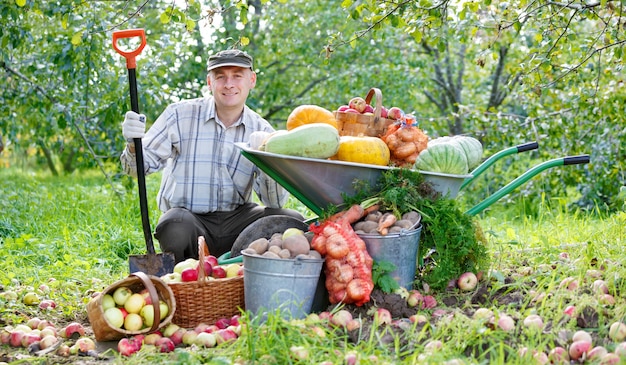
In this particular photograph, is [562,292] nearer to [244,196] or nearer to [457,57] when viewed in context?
[244,196]

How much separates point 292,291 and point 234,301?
42 centimetres

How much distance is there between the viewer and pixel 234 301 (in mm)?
3408

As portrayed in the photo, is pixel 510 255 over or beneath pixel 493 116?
beneath

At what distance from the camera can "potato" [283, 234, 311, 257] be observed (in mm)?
3176

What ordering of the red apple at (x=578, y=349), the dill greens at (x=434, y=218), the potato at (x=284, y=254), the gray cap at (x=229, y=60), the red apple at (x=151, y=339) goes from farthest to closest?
1. the gray cap at (x=229, y=60)
2. the dill greens at (x=434, y=218)
3. the potato at (x=284, y=254)
4. the red apple at (x=151, y=339)
5. the red apple at (x=578, y=349)

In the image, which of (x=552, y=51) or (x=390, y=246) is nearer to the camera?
(x=390, y=246)

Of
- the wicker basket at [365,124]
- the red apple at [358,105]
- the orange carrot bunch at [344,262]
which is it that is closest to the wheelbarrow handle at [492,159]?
the wicker basket at [365,124]

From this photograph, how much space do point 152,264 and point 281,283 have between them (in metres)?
1.09

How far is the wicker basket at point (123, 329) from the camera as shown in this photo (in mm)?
3076

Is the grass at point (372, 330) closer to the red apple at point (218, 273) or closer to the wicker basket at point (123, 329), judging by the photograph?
the wicker basket at point (123, 329)

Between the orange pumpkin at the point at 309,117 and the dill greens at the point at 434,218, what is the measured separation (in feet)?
1.33

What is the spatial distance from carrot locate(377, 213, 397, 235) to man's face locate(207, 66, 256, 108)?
4.41 feet

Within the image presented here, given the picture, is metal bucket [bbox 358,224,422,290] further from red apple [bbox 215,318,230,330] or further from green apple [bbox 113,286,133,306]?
green apple [bbox 113,286,133,306]

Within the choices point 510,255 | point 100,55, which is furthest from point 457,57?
point 510,255
